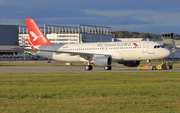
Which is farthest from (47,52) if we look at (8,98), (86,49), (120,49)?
(8,98)

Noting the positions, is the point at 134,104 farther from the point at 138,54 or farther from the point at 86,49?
the point at 86,49

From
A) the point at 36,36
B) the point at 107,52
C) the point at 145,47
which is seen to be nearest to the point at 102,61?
the point at 107,52

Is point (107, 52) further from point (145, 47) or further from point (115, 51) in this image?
point (145, 47)

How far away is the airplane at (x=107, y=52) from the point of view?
1518 inches

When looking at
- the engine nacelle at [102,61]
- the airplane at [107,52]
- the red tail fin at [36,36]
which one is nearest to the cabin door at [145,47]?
the airplane at [107,52]

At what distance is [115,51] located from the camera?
40.3m

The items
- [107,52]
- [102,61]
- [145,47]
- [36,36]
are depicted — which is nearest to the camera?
[102,61]

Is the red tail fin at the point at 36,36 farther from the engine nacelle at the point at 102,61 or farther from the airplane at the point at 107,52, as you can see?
the engine nacelle at the point at 102,61

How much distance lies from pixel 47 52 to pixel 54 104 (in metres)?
34.3

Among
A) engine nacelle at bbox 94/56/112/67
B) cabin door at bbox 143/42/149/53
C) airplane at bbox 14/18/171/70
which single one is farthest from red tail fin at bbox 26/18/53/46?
cabin door at bbox 143/42/149/53

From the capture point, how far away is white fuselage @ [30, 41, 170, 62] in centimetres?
3859

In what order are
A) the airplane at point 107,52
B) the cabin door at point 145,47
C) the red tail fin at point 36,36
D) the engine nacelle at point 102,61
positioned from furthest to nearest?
1. the red tail fin at point 36,36
2. the cabin door at point 145,47
3. the airplane at point 107,52
4. the engine nacelle at point 102,61

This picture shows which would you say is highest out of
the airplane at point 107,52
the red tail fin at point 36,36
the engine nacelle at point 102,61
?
the red tail fin at point 36,36

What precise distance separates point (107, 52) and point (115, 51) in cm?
133
